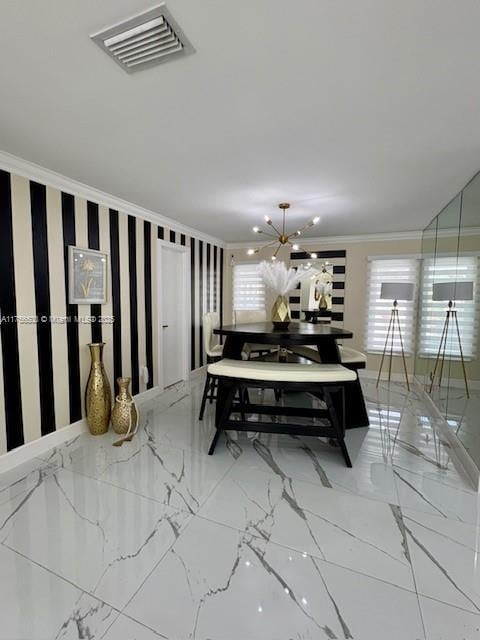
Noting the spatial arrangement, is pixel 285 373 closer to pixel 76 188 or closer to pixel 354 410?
pixel 354 410

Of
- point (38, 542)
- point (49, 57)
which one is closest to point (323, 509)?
point (38, 542)

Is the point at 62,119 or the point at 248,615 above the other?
the point at 62,119

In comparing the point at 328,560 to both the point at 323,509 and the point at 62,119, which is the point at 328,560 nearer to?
the point at 323,509

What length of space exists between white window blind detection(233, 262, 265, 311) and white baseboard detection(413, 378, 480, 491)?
10.2ft

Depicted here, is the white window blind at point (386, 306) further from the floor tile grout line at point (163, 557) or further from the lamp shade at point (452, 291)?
the floor tile grout line at point (163, 557)

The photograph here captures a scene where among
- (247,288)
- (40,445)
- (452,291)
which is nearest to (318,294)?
(247,288)

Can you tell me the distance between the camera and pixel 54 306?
8.42 feet

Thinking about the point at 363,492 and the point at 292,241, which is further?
the point at 292,241

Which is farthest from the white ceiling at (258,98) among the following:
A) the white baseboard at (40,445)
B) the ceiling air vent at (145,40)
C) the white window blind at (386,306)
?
the white baseboard at (40,445)

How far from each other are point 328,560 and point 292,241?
4411 millimetres

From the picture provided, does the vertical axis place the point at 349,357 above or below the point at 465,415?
above

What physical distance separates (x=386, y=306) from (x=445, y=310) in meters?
1.71

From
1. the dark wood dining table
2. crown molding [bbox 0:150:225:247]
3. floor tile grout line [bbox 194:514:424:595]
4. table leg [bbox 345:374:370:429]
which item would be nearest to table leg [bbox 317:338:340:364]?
the dark wood dining table

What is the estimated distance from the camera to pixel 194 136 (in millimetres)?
1906
